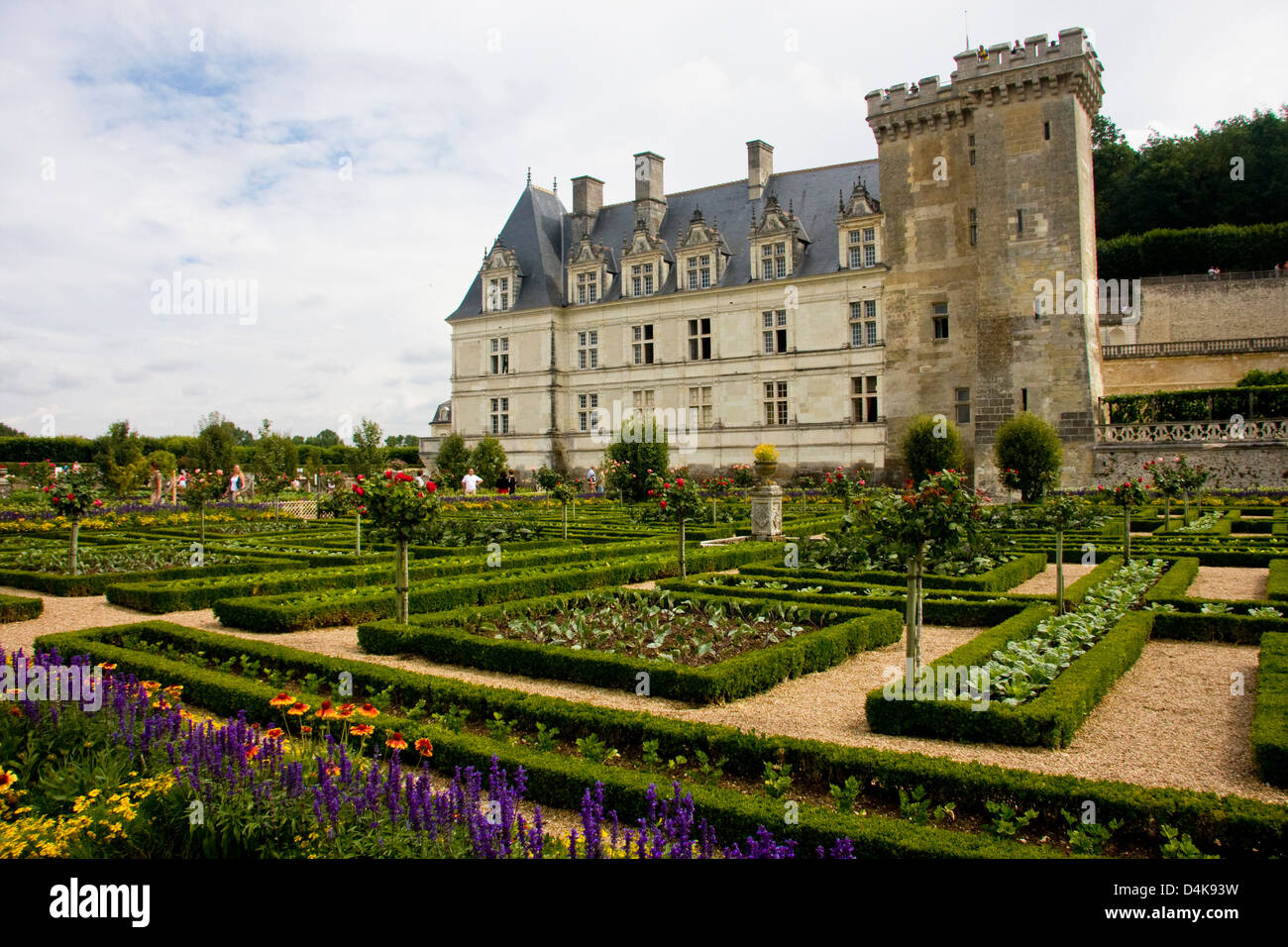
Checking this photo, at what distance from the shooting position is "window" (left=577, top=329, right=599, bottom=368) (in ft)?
124

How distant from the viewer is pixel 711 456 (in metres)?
35.0

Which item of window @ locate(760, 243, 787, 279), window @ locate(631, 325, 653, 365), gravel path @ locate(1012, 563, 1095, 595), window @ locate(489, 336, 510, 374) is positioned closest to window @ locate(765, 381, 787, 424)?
window @ locate(760, 243, 787, 279)

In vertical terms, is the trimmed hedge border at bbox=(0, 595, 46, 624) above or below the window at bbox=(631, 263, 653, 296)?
below

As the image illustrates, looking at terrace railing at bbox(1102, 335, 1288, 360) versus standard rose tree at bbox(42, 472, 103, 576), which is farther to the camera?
terrace railing at bbox(1102, 335, 1288, 360)

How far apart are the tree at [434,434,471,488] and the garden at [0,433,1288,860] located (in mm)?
19587

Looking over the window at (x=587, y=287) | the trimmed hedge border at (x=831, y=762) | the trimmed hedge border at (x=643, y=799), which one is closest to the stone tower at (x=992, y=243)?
the window at (x=587, y=287)

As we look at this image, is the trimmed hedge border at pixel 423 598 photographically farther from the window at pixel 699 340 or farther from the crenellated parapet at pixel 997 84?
the window at pixel 699 340

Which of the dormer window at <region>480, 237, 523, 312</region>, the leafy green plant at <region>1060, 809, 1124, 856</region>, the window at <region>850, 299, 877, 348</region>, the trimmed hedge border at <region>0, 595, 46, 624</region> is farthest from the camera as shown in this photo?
the dormer window at <region>480, 237, 523, 312</region>

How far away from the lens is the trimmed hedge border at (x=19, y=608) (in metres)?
Result: 9.38

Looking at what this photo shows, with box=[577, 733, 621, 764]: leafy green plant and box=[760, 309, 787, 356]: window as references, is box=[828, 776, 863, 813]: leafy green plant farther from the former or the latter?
box=[760, 309, 787, 356]: window

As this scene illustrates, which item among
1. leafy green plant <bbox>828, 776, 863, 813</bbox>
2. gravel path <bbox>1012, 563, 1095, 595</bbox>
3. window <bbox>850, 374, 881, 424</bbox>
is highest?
window <bbox>850, 374, 881, 424</bbox>
